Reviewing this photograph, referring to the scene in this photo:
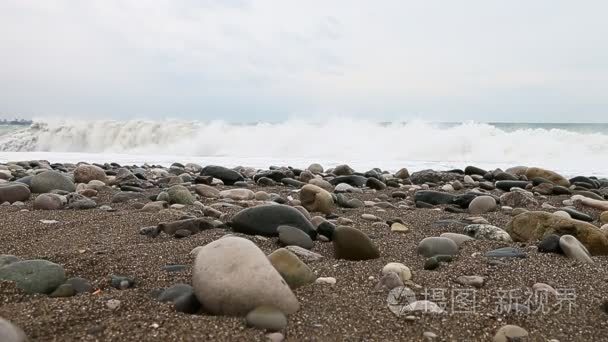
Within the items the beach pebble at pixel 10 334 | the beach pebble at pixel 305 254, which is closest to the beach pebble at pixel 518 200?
the beach pebble at pixel 305 254

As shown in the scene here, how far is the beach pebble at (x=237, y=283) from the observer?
1643 mm

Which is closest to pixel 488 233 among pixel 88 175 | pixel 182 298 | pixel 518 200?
pixel 518 200

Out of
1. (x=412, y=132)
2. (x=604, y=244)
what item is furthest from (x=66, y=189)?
(x=412, y=132)

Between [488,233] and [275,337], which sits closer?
[275,337]

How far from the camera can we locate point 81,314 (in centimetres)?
160

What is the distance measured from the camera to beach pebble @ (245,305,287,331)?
1.56m

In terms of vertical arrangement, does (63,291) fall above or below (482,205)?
above

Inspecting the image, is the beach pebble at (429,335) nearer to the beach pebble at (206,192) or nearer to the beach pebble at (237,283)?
the beach pebble at (237,283)

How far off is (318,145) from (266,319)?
13144 mm

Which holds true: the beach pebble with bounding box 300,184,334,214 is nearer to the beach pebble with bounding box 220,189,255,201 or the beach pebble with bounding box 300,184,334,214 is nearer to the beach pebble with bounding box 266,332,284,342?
the beach pebble with bounding box 220,189,255,201

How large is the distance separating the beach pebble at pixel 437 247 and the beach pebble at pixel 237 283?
40.9 inches

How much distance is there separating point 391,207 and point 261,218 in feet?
5.80

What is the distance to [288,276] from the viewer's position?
1941 millimetres

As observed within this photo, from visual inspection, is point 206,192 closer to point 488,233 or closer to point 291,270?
point 488,233
